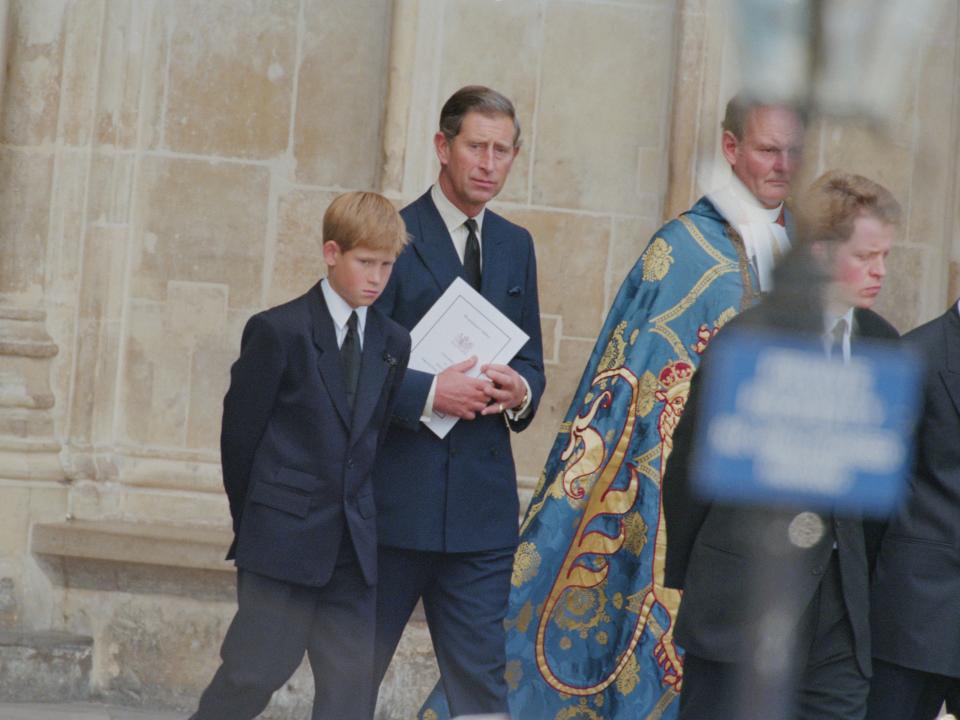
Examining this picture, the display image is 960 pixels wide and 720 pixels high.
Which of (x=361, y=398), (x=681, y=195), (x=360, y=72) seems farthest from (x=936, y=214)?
(x=361, y=398)

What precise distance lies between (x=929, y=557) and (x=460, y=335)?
1171 mm

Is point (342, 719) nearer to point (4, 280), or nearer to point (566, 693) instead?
point (566, 693)

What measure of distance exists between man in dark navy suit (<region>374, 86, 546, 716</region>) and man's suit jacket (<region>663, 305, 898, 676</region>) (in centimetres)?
67

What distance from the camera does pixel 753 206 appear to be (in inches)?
173

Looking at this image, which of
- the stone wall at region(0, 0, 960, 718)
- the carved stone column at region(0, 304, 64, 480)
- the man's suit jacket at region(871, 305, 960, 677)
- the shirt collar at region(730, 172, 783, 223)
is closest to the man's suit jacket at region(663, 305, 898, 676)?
the man's suit jacket at region(871, 305, 960, 677)

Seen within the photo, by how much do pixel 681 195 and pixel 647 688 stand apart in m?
2.04

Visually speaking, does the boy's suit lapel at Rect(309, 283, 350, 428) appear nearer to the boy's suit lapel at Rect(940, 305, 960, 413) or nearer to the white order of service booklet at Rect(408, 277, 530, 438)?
the white order of service booklet at Rect(408, 277, 530, 438)

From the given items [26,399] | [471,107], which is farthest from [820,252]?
[26,399]

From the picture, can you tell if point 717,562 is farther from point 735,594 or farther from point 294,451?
point 294,451

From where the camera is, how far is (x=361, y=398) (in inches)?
151

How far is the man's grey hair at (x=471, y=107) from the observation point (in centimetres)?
418

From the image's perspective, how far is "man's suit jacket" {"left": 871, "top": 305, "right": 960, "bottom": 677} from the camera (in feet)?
12.0

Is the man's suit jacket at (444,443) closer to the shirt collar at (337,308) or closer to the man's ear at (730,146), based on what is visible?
the shirt collar at (337,308)

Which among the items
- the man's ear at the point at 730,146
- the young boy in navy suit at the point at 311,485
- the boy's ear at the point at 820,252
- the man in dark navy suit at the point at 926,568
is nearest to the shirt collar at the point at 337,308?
the young boy in navy suit at the point at 311,485
